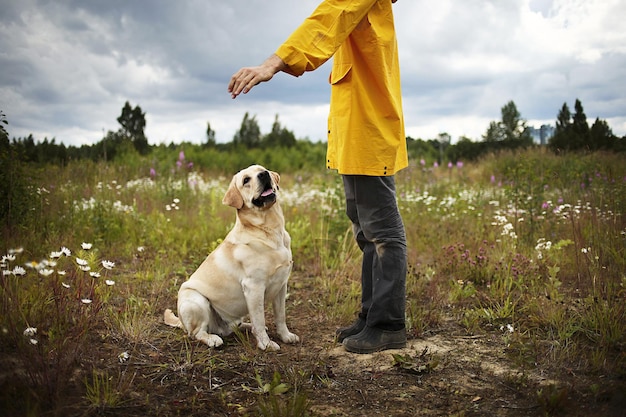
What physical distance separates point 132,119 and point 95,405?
1480 cm

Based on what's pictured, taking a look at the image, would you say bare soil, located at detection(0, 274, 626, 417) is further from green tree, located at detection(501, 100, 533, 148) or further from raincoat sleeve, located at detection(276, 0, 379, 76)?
green tree, located at detection(501, 100, 533, 148)

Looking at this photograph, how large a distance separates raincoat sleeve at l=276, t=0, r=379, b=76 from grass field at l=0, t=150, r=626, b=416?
174 centimetres

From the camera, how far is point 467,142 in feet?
59.0

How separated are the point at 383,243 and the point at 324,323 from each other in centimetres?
112

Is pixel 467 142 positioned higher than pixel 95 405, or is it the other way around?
pixel 467 142

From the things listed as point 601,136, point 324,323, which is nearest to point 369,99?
point 324,323

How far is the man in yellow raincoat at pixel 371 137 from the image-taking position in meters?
3.03

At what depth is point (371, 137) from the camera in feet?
10.9

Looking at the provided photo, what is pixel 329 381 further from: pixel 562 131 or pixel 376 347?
pixel 562 131

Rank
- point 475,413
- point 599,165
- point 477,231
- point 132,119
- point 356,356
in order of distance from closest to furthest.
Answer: point 475,413 < point 356,356 < point 477,231 < point 599,165 < point 132,119

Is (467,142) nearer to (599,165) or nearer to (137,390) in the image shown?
(599,165)

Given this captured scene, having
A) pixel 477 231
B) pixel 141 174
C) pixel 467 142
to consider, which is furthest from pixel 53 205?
pixel 467 142

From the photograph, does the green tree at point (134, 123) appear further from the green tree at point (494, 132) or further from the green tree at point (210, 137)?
the green tree at point (494, 132)

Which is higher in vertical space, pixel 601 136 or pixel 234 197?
pixel 601 136
